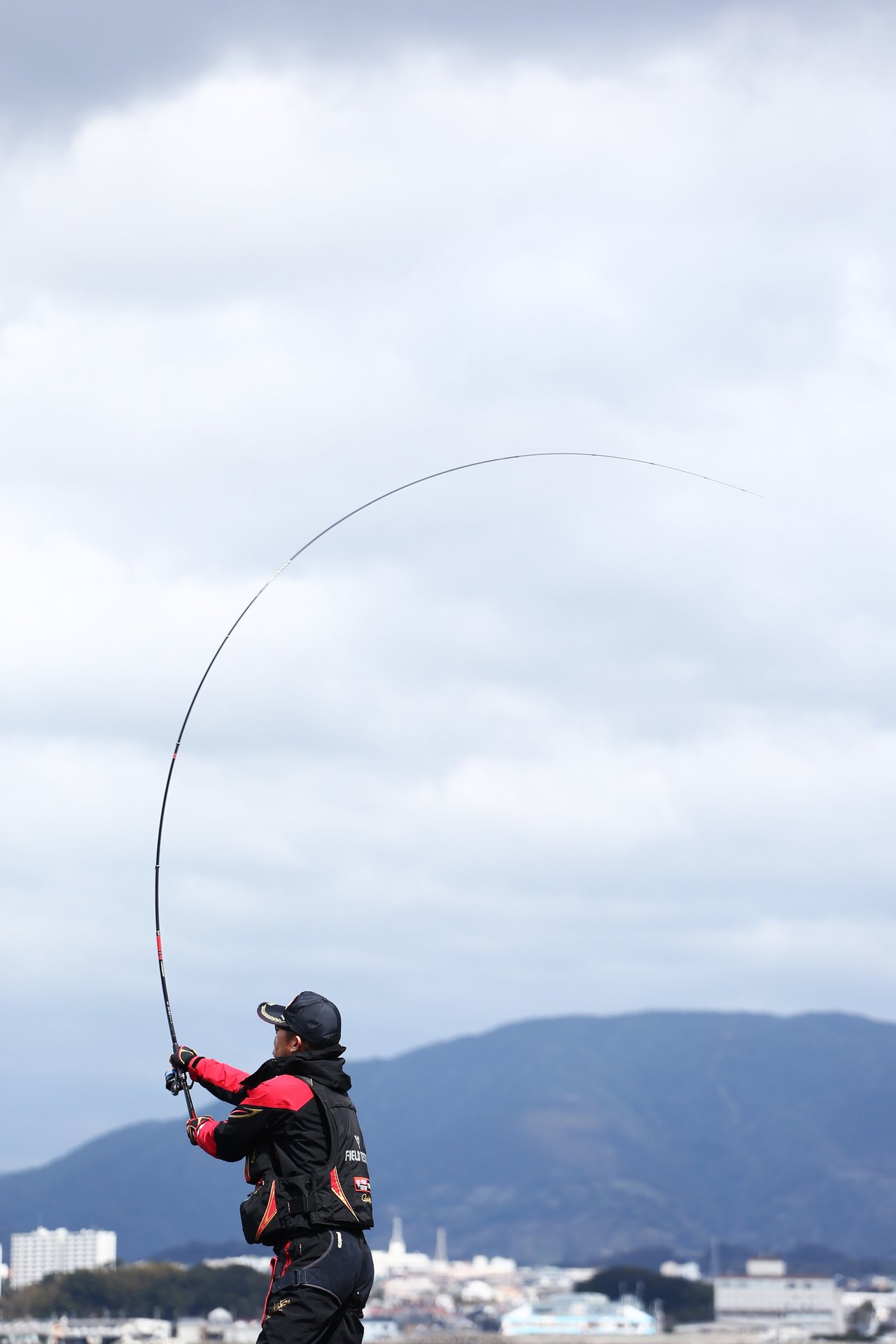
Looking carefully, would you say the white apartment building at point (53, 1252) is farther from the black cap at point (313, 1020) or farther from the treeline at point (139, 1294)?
the black cap at point (313, 1020)

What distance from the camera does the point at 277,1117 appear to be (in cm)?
823

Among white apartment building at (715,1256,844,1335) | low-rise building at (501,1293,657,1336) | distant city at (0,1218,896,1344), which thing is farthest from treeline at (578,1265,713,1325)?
low-rise building at (501,1293,657,1336)

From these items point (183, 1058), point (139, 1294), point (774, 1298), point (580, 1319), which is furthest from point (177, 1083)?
point (774, 1298)

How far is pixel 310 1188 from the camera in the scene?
823 centimetres

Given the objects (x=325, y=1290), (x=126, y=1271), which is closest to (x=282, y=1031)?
(x=325, y=1290)

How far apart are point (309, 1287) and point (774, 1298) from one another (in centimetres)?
18352

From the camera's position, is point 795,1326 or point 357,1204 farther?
point 795,1326

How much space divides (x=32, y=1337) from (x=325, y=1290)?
114 m

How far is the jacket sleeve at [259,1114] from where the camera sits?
27.0ft

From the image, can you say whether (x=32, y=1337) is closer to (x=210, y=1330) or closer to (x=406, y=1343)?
(x=210, y=1330)

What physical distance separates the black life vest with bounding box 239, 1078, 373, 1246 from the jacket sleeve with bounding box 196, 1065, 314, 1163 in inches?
3.0

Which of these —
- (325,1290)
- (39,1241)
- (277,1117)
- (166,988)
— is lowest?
(325,1290)

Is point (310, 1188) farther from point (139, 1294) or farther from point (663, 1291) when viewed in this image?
point (663, 1291)

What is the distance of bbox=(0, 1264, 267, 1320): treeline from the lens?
440ft
